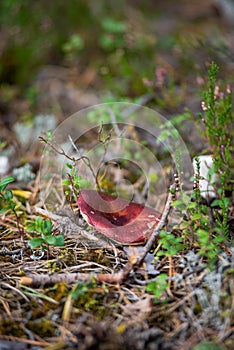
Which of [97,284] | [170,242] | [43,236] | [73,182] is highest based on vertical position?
[73,182]

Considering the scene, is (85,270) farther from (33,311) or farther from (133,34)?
(133,34)

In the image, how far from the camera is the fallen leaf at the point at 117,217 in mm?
1793

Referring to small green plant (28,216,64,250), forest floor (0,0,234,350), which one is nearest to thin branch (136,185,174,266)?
forest floor (0,0,234,350)

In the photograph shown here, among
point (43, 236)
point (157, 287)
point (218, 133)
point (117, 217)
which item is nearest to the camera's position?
point (157, 287)

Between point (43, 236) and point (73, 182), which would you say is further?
point (73, 182)

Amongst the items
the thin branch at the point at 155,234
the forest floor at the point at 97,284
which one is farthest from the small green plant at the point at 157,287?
the thin branch at the point at 155,234

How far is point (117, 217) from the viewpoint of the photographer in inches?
75.7

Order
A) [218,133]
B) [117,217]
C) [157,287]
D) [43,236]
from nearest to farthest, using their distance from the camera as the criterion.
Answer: [157,287] < [43,236] < [117,217] < [218,133]

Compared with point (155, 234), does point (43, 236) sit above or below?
below

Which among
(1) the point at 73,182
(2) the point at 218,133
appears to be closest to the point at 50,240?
(1) the point at 73,182

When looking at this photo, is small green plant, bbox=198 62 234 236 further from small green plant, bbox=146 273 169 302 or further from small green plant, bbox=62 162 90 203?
small green plant, bbox=62 162 90 203

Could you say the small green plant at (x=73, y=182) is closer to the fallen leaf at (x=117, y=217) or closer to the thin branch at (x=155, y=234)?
the fallen leaf at (x=117, y=217)

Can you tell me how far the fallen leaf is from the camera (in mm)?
1793

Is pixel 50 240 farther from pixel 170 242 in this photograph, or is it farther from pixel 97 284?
pixel 170 242
